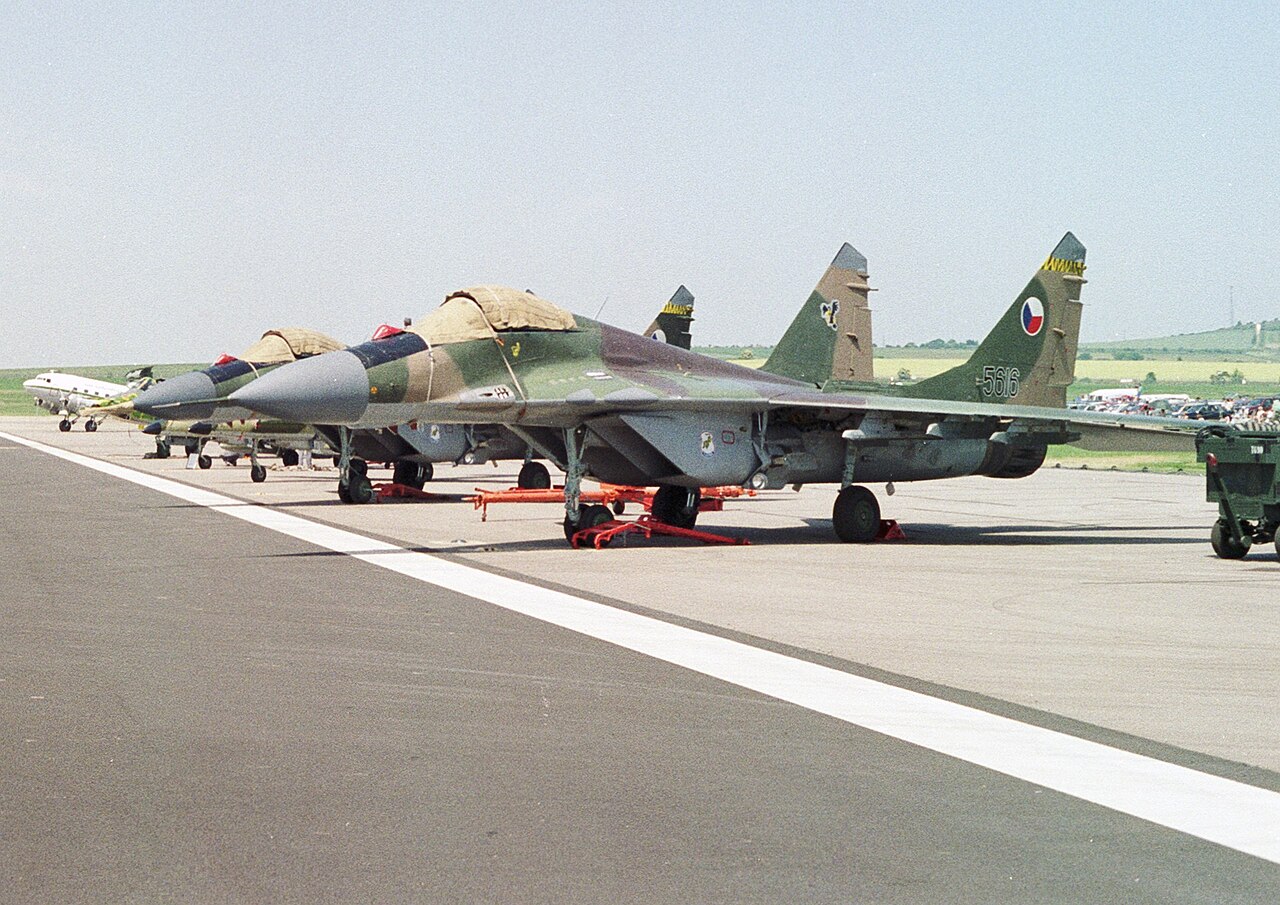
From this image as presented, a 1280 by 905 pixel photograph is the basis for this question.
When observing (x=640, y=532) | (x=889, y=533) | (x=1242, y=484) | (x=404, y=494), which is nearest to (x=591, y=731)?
(x=1242, y=484)

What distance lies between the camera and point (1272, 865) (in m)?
4.89

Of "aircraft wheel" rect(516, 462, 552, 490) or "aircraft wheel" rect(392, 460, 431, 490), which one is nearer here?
"aircraft wheel" rect(392, 460, 431, 490)

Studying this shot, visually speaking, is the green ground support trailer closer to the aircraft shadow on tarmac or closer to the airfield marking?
the aircraft shadow on tarmac

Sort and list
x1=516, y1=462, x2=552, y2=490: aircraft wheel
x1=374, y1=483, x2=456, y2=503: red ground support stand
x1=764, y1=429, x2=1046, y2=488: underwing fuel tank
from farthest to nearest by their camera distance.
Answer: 1. x1=516, y1=462, x2=552, y2=490: aircraft wheel
2. x1=374, y1=483, x2=456, y2=503: red ground support stand
3. x1=764, y1=429, x2=1046, y2=488: underwing fuel tank

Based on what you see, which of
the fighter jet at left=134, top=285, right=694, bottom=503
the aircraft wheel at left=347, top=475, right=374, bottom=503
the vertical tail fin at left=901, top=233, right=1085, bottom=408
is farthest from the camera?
the aircraft wheel at left=347, top=475, right=374, bottom=503

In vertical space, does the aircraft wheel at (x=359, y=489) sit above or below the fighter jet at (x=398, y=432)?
below

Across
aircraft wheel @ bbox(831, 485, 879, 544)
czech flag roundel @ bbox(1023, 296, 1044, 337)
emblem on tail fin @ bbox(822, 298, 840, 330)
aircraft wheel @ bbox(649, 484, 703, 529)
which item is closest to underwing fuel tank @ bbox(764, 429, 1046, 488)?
aircraft wheel @ bbox(831, 485, 879, 544)

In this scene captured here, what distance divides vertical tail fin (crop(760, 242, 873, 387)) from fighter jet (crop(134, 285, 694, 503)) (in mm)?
4910

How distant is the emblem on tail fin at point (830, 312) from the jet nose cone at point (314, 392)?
9323 millimetres

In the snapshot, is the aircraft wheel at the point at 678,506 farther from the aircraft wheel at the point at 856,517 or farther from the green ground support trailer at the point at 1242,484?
the green ground support trailer at the point at 1242,484

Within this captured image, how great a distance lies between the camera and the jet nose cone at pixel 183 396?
81.2 ft

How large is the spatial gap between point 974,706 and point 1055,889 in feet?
10.2

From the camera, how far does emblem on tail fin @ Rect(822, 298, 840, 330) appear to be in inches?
899

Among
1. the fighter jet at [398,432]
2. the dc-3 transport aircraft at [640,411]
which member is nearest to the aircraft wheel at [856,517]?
the dc-3 transport aircraft at [640,411]
